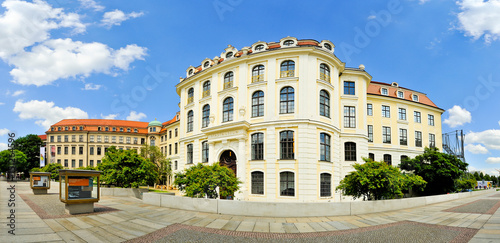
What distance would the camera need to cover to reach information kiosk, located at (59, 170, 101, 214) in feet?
46.2

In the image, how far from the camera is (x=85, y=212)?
1455 cm

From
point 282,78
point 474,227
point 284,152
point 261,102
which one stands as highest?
point 282,78

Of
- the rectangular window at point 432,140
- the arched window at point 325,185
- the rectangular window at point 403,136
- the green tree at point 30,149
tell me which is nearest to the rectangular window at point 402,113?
the rectangular window at point 403,136

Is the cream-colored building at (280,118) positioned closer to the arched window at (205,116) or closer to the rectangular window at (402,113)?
the arched window at (205,116)

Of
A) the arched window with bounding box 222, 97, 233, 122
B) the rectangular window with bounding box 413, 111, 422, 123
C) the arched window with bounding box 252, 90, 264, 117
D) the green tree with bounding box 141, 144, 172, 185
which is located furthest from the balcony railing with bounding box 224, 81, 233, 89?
the rectangular window with bounding box 413, 111, 422, 123

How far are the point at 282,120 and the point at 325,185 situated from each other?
292 inches

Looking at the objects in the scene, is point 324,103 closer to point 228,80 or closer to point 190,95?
point 228,80

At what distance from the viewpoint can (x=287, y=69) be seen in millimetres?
27219

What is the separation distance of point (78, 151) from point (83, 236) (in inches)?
3052

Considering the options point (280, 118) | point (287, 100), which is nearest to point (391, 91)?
point (287, 100)

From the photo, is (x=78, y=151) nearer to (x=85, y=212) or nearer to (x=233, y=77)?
(x=233, y=77)

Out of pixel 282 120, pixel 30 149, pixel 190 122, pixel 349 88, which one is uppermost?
pixel 349 88

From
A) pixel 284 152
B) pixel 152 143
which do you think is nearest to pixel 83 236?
pixel 284 152

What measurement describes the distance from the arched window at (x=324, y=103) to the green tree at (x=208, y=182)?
12.8m
